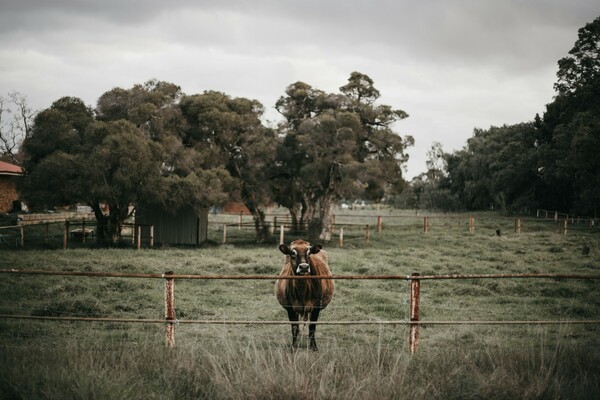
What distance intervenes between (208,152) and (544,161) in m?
29.8

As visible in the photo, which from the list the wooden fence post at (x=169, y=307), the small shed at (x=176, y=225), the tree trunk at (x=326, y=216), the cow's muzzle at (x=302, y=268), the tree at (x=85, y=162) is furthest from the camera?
the tree trunk at (x=326, y=216)

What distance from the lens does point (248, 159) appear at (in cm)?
2703

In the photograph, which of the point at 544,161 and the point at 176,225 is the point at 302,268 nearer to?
the point at 176,225

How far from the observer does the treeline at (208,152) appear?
70.3ft

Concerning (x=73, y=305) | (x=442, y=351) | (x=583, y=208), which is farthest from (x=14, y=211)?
(x=583, y=208)

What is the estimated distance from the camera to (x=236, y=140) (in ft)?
89.0

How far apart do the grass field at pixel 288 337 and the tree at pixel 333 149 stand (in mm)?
8197

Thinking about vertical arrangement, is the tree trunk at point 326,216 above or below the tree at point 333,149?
below

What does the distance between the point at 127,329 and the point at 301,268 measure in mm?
3521

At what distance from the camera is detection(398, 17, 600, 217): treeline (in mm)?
35656

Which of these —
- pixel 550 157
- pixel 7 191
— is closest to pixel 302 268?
pixel 7 191

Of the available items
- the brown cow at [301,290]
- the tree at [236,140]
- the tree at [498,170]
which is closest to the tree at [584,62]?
the tree at [498,170]

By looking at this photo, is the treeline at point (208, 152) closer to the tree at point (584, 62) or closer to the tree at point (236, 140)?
the tree at point (236, 140)

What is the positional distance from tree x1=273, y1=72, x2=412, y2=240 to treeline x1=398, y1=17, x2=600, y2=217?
13.5m
